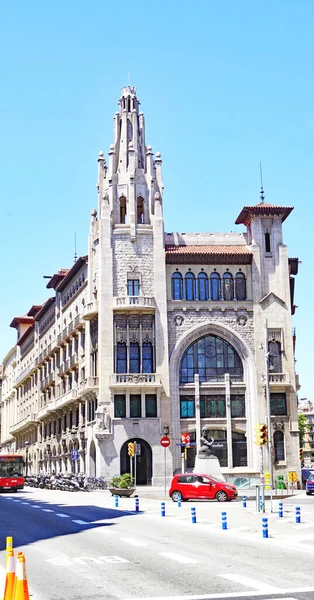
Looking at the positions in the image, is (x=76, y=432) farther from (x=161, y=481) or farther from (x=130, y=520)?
(x=130, y=520)

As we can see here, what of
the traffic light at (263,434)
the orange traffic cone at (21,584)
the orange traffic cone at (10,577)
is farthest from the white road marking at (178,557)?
the traffic light at (263,434)

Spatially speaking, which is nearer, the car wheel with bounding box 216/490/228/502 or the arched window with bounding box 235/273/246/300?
the car wheel with bounding box 216/490/228/502

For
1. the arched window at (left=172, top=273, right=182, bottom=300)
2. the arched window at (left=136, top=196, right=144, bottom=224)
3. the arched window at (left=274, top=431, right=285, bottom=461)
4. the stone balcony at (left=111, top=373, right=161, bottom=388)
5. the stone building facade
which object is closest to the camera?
the stone balcony at (left=111, top=373, right=161, bottom=388)

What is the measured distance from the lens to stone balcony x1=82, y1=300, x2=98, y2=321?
60.7 meters

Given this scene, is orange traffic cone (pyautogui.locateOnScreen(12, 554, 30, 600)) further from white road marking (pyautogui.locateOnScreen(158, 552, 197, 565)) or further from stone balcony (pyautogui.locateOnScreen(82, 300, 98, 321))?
stone balcony (pyautogui.locateOnScreen(82, 300, 98, 321))

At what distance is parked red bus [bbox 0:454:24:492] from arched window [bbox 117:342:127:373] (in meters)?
9.82

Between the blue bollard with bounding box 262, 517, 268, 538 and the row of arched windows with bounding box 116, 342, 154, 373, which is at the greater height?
the row of arched windows with bounding box 116, 342, 154, 373

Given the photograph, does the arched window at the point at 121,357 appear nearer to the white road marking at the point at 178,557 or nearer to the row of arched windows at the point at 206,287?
the row of arched windows at the point at 206,287

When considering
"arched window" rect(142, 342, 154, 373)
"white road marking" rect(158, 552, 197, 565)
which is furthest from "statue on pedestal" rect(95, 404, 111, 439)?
"white road marking" rect(158, 552, 197, 565)

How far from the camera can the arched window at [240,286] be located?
2402 inches

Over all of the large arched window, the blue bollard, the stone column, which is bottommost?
the blue bollard

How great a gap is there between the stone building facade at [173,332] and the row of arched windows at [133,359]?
80 millimetres

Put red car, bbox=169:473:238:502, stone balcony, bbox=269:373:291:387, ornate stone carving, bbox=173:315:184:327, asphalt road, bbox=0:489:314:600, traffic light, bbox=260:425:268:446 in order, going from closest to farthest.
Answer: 1. asphalt road, bbox=0:489:314:600
2. traffic light, bbox=260:425:268:446
3. red car, bbox=169:473:238:502
4. stone balcony, bbox=269:373:291:387
5. ornate stone carving, bbox=173:315:184:327

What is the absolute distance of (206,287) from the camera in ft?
200
